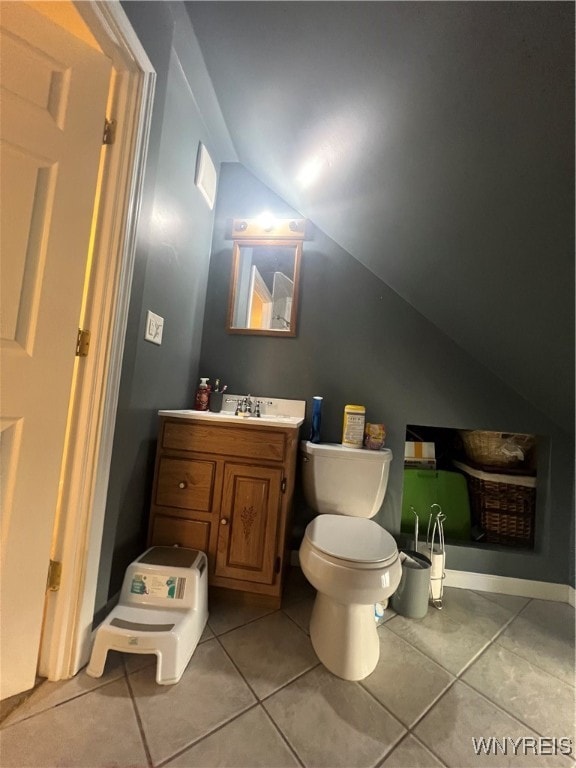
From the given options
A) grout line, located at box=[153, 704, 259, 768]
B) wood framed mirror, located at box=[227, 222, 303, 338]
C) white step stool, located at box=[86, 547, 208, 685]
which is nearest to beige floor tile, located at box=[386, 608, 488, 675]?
grout line, located at box=[153, 704, 259, 768]

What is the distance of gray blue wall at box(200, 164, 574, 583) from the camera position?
1.46 m

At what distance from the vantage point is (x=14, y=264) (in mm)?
736

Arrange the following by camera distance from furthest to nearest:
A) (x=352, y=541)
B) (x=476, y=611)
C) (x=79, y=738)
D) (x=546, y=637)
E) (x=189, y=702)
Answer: (x=476, y=611) → (x=546, y=637) → (x=352, y=541) → (x=189, y=702) → (x=79, y=738)

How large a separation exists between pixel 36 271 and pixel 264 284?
1122 millimetres

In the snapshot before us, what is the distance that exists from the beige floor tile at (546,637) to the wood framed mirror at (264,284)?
168cm

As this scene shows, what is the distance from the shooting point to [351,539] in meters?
1.06

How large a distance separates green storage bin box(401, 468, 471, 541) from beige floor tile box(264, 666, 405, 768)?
889 mm

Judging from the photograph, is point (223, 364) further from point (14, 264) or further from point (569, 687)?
point (569, 687)

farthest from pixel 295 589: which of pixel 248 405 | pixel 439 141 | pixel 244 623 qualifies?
pixel 439 141

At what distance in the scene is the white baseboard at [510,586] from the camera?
1.42 meters

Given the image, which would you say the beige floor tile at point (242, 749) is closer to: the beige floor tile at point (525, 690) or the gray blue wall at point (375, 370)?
the beige floor tile at point (525, 690)

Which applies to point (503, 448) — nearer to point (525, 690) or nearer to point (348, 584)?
point (525, 690)

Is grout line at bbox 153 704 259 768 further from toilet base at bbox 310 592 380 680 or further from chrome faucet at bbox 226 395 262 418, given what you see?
chrome faucet at bbox 226 395 262 418

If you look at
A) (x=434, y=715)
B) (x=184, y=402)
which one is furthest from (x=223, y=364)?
(x=434, y=715)
